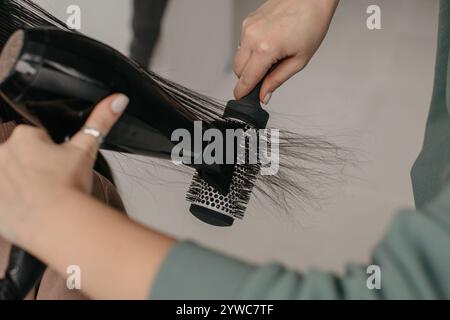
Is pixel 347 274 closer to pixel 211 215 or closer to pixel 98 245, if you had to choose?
pixel 98 245

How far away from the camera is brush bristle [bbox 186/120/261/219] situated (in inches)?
29.2

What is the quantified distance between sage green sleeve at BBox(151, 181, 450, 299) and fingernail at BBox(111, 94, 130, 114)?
0.17m

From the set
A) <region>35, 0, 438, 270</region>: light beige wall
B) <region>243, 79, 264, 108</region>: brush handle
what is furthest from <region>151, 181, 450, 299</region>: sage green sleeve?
<region>35, 0, 438, 270</region>: light beige wall

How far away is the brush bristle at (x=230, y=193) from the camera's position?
0.74 m

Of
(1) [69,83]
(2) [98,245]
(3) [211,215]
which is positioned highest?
(1) [69,83]

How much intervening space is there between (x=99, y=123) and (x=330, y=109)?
98 centimetres

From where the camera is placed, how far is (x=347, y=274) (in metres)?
0.40

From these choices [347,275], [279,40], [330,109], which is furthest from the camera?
[330,109]

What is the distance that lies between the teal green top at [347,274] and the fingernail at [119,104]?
6.4 inches

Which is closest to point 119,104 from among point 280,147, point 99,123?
point 99,123

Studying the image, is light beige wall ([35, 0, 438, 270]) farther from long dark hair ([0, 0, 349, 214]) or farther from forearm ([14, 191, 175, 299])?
forearm ([14, 191, 175, 299])

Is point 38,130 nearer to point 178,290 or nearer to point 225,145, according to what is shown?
point 178,290

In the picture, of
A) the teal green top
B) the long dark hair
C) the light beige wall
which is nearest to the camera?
the teal green top
